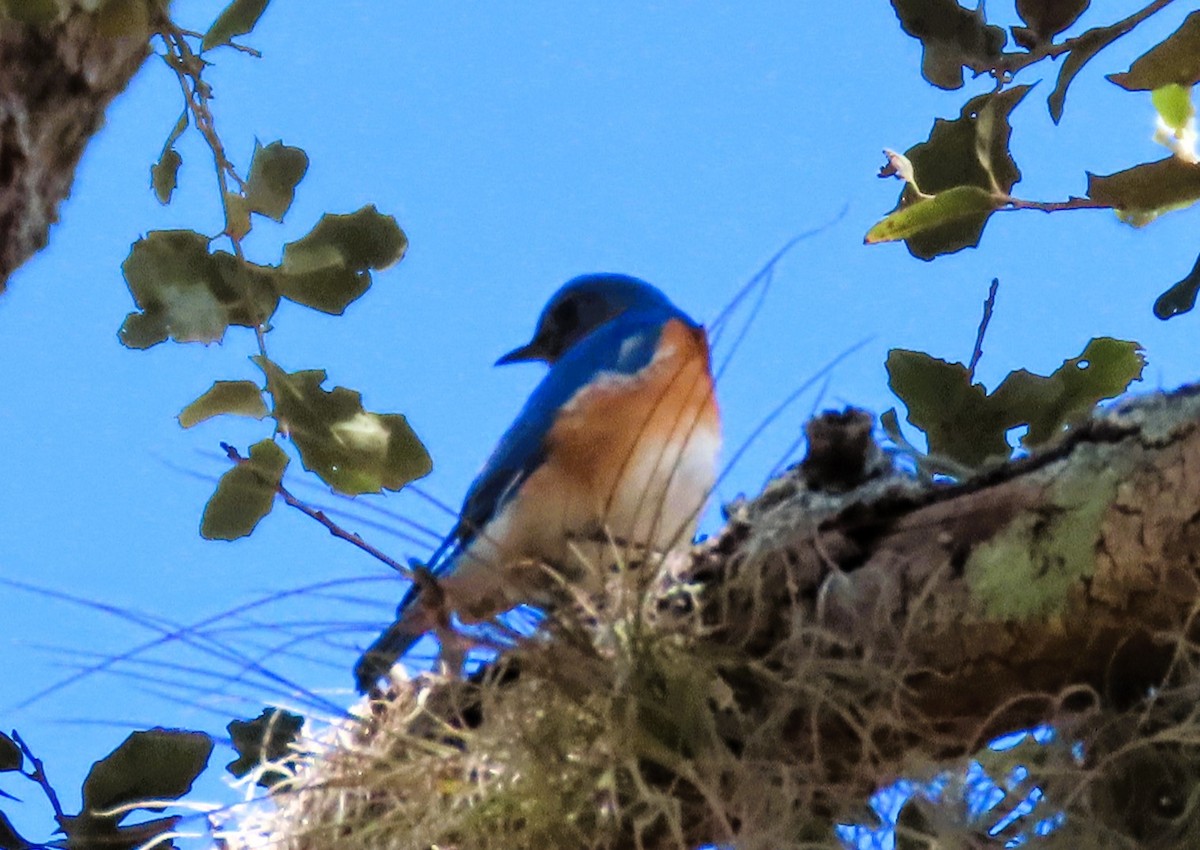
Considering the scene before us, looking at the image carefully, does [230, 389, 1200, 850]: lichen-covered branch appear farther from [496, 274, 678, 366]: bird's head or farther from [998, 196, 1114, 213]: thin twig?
[496, 274, 678, 366]: bird's head

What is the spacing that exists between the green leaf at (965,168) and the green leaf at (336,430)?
0.55 m

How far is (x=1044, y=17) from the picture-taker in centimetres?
132

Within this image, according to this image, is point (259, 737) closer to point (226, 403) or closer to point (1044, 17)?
point (226, 403)

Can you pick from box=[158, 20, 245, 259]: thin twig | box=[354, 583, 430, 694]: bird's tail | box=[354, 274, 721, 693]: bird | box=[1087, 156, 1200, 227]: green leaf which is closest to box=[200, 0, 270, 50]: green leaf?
box=[158, 20, 245, 259]: thin twig

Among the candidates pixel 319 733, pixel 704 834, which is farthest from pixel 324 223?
pixel 704 834

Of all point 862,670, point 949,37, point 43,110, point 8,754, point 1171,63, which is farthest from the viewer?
point 43,110

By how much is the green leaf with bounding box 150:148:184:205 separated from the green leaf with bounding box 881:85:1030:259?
0.80 metres

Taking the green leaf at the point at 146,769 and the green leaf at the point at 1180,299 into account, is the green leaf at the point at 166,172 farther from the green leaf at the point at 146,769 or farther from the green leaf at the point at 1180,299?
the green leaf at the point at 1180,299

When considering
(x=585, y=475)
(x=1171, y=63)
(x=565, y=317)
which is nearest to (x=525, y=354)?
(x=565, y=317)

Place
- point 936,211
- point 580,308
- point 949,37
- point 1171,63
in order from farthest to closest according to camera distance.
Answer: point 580,308 → point 949,37 → point 936,211 → point 1171,63

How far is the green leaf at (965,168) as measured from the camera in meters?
1.36

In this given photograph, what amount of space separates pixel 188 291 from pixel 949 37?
80 centimetres

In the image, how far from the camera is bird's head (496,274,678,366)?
6.87 ft

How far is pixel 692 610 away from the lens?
1108mm
